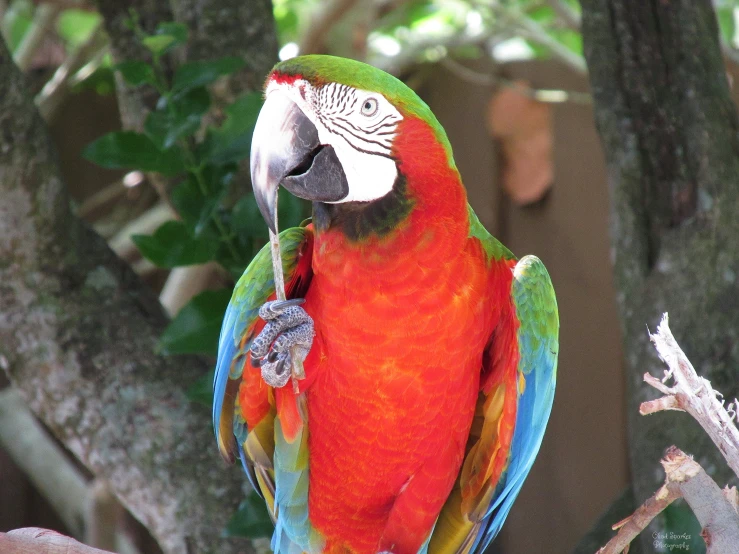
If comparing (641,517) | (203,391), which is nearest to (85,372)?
(203,391)

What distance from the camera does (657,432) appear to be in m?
1.63

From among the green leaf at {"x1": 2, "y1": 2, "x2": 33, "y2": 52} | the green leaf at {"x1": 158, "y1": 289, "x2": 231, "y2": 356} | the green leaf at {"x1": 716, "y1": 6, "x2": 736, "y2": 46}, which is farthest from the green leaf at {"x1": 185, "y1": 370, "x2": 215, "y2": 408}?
the green leaf at {"x1": 716, "y1": 6, "x2": 736, "y2": 46}

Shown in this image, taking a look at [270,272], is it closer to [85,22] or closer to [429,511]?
[429,511]

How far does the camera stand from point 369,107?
1.16 meters

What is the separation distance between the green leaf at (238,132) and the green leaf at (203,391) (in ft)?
1.49

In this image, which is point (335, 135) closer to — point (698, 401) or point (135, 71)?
point (698, 401)

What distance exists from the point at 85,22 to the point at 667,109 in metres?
2.76

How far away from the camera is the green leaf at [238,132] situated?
171 centimetres

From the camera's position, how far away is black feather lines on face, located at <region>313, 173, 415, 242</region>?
121 centimetres

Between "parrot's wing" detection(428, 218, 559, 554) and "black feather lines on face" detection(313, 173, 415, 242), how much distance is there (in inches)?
9.0

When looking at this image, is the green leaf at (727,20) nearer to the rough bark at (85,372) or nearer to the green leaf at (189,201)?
the green leaf at (189,201)

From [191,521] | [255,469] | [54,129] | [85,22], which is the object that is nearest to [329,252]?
[255,469]

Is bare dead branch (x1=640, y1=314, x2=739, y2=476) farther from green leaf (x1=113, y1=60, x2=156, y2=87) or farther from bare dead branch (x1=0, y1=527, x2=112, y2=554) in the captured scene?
green leaf (x1=113, y1=60, x2=156, y2=87)

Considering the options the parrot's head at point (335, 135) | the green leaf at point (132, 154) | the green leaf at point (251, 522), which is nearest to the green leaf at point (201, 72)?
the green leaf at point (132, 154)
